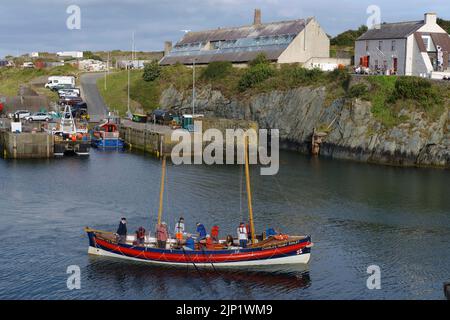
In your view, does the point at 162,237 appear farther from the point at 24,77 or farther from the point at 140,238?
the point at 24,77

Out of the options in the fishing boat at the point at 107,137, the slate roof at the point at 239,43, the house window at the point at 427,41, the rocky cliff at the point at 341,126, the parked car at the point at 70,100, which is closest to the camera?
the rocky cliff at the point at 341,126

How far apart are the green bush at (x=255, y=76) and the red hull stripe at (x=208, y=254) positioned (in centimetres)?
6831

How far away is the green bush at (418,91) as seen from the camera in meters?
86.5

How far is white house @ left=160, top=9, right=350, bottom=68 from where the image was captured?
116062mm

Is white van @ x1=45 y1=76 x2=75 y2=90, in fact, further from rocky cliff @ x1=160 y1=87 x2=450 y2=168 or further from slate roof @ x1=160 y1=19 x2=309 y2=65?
rocky cliff @ x1=160 y1=87 x2=450 y2=168

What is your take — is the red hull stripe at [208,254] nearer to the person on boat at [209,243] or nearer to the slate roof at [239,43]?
the person on boat at [209,243]

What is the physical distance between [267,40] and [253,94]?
743 inches

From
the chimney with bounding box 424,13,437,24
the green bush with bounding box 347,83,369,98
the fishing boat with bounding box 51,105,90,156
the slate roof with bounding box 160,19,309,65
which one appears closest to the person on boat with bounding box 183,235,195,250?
the fishing boat with bounding box 51,105,90,156

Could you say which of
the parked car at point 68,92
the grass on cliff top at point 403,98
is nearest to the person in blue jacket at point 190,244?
the grass on cliff top at point 403,98

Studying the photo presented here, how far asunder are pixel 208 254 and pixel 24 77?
122350 millimetres

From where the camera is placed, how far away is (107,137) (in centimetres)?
9731

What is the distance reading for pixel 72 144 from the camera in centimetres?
8894

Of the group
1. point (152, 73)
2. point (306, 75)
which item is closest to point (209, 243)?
point (306, 75)

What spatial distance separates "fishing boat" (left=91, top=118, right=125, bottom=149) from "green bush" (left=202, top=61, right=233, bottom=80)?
2451 cm
